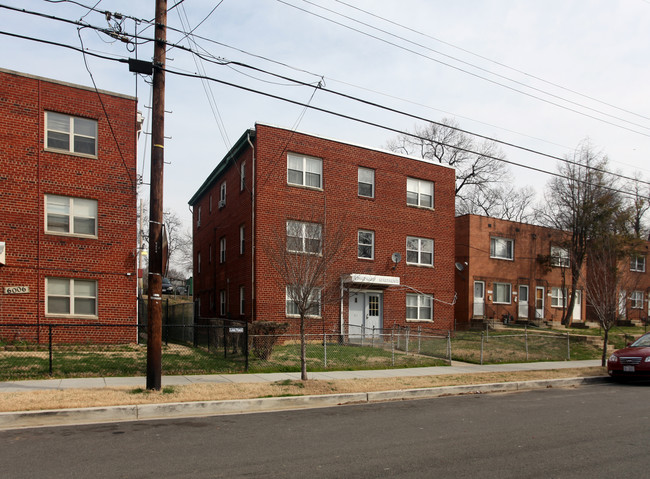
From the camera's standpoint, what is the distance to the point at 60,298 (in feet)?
59.5

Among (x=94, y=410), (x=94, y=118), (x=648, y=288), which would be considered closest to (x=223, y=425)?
(x=94, y=410)

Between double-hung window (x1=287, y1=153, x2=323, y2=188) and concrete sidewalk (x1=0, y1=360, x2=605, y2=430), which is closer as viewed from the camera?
concrete sidewalk (x1=0, y1=360, x2=605, y2=430)

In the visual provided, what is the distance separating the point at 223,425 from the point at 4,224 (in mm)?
12409

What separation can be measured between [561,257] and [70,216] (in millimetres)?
27652

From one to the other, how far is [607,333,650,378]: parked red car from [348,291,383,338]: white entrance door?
33.8 feet

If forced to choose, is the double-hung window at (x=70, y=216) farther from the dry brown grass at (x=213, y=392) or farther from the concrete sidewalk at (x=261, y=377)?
the dry brown grass at (x=213, y=392)

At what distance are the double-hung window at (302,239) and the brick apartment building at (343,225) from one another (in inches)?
219

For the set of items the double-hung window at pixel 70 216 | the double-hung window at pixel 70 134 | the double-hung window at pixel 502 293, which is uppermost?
the double-hung window at pixel 70 134

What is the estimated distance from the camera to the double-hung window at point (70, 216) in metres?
18.1

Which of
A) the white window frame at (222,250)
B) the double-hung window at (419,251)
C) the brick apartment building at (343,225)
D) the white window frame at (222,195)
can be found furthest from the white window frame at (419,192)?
the white window frame at (222,250)

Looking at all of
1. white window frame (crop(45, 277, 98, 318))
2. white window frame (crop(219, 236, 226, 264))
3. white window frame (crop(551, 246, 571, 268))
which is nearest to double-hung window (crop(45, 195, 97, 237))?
white window frame (crop(45, 277, 98, 318))

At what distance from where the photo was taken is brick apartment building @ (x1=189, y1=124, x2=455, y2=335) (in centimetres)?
2216

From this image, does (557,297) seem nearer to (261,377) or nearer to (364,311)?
(364,311)

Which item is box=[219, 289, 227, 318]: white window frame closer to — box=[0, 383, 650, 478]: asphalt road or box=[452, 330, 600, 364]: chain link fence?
box=[452, 330, 600, 364]: chain link fence
